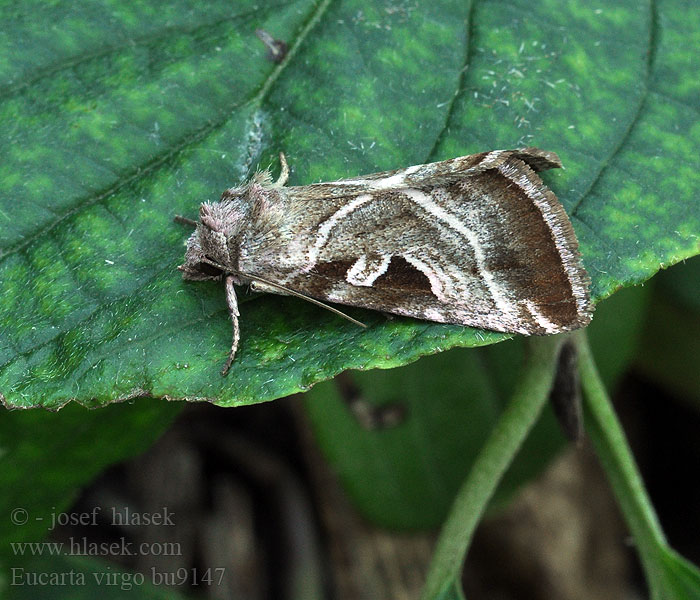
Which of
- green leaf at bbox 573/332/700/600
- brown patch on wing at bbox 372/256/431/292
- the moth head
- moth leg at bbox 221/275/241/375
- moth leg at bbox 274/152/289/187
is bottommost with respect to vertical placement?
green leaf at bbox 573/332/700/600

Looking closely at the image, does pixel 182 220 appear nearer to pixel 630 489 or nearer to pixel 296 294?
pixel 296 294

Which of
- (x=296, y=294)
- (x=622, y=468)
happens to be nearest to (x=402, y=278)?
(x=296, y=294)

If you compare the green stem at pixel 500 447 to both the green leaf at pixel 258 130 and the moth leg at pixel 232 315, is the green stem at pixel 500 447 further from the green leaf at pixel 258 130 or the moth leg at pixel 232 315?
the moth leg at pixel 232 315

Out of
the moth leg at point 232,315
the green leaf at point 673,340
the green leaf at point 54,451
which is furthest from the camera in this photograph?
the green leaf at point 673,340

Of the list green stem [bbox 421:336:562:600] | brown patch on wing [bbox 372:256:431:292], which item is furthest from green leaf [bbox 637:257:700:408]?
brown patch on wing [bbox 372:256:431:292]

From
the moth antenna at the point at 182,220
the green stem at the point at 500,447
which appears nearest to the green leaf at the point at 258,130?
the moth antenna at the point at 182,220

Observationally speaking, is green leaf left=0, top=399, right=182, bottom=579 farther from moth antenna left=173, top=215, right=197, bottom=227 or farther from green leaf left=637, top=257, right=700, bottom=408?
green leaf left=637, top=257, right=700, bottom=408

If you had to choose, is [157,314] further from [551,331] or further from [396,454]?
[396,454]
